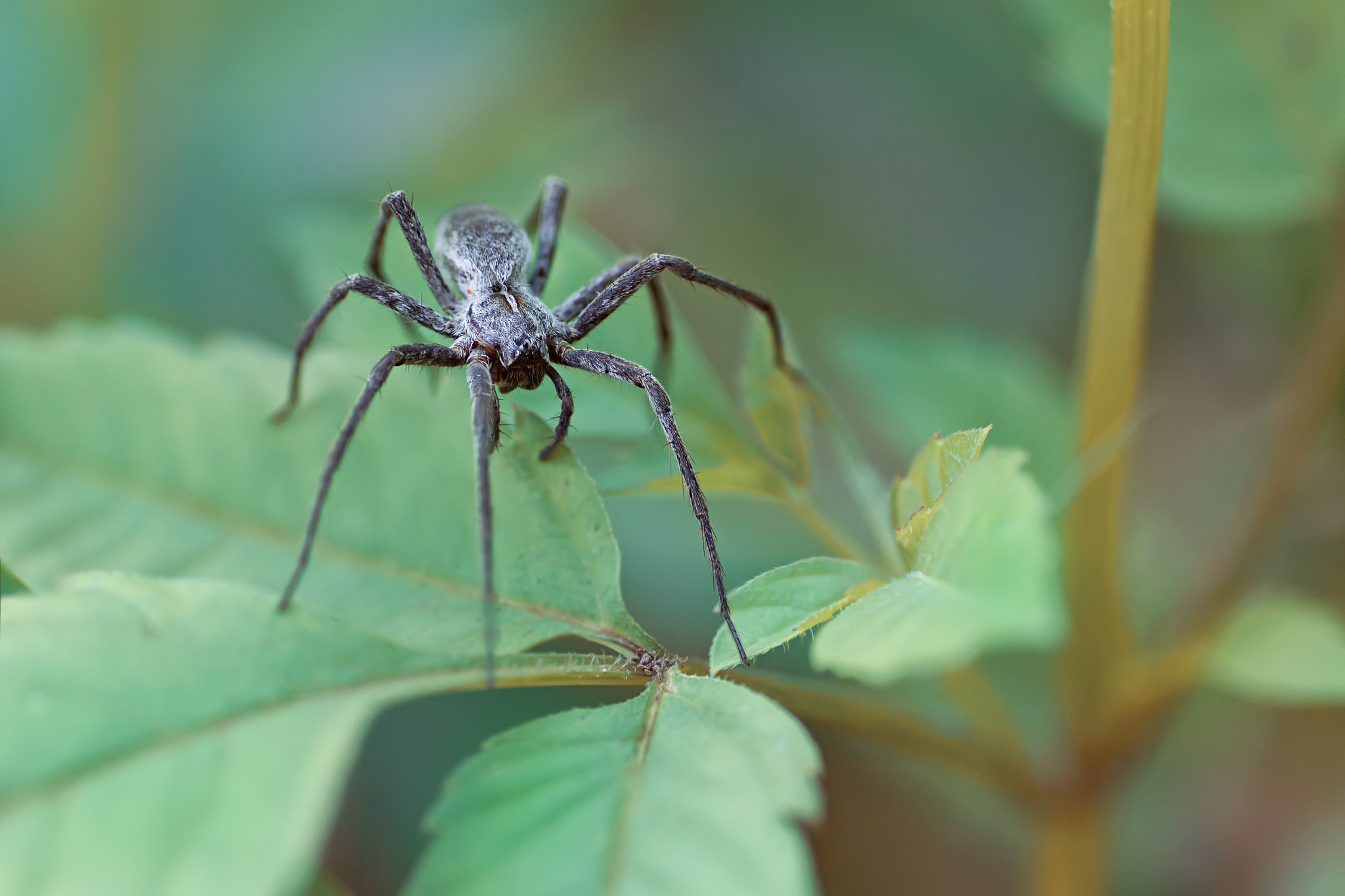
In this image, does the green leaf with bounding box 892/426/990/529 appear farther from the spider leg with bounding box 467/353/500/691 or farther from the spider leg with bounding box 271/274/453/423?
the spider leg with bounding box 271/274/453/423

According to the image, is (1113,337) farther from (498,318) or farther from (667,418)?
(498,318)

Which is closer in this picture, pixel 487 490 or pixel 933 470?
pixel 933 470

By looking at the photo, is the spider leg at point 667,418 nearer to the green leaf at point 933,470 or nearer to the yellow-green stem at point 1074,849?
the green leaf at point 933,470

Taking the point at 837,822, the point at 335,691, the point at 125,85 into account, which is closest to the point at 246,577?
the point at 335,691

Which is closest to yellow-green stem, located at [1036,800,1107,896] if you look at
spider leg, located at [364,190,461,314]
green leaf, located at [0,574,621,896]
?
green leaf, located at [0,574,621,896]

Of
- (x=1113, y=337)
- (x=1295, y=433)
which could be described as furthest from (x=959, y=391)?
(x=1113, y=337)

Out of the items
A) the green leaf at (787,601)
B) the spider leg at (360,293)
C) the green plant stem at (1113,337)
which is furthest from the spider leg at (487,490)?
the green plant stem at (1113,337)
